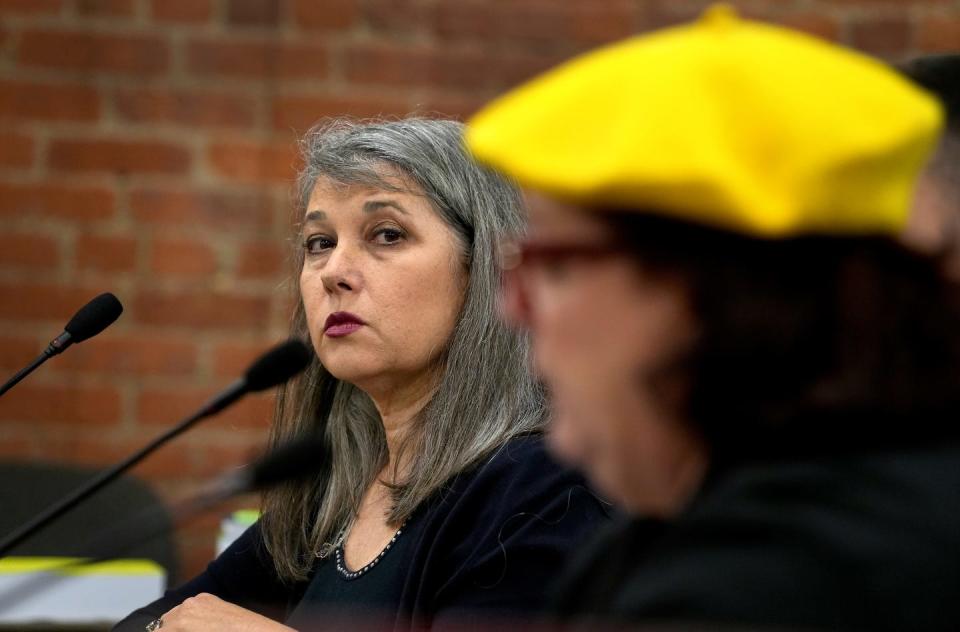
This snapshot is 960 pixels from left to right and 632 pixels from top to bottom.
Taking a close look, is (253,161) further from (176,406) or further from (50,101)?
(176,406)

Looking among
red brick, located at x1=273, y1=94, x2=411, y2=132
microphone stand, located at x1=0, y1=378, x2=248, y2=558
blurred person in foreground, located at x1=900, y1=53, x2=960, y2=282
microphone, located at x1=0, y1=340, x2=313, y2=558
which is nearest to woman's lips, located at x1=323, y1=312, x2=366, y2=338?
microphone, located at x1=0, y1=340, x2=313, y2=558

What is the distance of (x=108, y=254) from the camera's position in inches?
123

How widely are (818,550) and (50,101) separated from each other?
8.83 feet

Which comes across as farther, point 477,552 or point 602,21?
point 602,21

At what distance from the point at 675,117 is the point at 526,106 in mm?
105

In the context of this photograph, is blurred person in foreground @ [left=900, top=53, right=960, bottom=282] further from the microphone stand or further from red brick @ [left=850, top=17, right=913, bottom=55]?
red brick @ [left=850, top=17, right=913, bottom=55]

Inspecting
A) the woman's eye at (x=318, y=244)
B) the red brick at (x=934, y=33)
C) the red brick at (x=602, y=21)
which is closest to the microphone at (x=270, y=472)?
the woman's eye at (x=318, y=244)

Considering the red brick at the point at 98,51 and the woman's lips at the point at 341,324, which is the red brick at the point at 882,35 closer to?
the red brick at the point at 98,51

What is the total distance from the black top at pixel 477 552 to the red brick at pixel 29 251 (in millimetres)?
1324

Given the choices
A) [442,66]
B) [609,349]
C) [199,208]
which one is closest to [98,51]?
[199,208]

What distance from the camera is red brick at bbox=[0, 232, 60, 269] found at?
3.13 metres

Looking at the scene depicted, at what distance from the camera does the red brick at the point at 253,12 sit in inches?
124

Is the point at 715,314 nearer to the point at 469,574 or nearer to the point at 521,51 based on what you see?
the point at 469,574

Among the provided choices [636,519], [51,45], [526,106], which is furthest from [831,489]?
[51,45]
